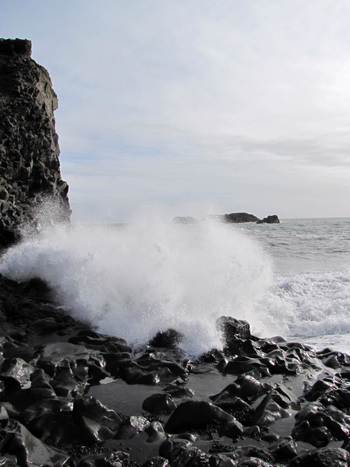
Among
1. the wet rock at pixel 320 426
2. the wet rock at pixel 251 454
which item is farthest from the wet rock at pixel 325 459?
the wet rock at pixel 320 426

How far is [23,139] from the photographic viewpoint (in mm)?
14312

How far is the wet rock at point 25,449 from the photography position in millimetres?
2963

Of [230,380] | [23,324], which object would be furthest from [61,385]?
[23,324]

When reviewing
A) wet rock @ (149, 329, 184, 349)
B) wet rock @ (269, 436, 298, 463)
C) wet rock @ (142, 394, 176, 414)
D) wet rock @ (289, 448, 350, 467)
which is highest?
wet rock @ (289, 448, 350, 467)

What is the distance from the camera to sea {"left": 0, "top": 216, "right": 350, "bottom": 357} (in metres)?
7.37

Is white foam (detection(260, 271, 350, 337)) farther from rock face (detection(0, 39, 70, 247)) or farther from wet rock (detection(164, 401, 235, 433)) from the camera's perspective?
rock face (detection(0, 39, 70, 247))

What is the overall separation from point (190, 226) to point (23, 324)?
296 inches

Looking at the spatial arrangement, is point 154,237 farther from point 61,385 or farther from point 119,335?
point 61,385

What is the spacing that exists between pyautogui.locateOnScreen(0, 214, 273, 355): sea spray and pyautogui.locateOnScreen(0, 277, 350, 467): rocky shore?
2.14 ft

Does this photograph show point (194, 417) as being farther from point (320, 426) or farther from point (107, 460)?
point (320, 426)

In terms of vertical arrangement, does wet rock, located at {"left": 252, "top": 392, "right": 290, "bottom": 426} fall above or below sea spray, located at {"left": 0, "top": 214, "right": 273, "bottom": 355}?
below

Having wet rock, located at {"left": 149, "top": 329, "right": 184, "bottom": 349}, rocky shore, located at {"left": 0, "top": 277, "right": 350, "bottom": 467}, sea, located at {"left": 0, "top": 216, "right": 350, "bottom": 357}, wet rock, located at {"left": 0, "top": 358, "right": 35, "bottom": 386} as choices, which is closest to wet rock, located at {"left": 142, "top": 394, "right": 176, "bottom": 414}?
rocky shore, located at {"left": 0, "top": 277, "right": 350, "bottom": 467}

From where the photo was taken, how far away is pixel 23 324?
7.27 meters

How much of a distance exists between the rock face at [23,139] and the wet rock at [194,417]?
10.9 metres
